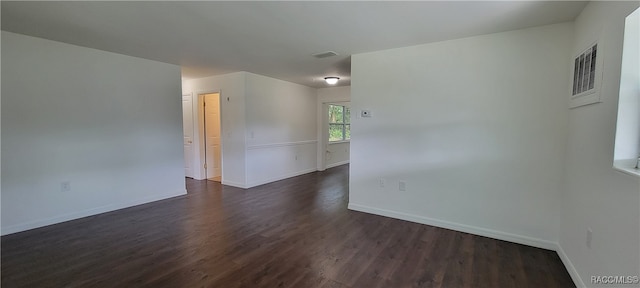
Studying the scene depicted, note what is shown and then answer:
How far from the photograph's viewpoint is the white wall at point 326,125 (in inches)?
259

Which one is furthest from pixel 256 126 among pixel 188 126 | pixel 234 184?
pixel 188 126

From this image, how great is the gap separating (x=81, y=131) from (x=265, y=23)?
2918mm

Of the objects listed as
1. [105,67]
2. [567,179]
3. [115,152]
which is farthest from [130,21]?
[567,179]

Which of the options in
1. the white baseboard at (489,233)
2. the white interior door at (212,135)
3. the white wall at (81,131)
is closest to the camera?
the white baseboard at (489,233)

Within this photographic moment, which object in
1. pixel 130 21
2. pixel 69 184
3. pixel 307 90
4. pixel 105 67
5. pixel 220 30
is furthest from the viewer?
pixel 307 90

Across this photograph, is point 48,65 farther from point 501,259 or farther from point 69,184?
point 501,259

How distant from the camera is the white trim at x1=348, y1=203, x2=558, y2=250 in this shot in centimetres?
268

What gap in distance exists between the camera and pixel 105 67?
142 inches

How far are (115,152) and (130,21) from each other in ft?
6.91

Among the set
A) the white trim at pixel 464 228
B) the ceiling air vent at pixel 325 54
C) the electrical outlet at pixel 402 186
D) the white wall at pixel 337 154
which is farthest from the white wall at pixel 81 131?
the white wall at pixel 337 154

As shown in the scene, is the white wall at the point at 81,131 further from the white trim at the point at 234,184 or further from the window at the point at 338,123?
the window at the point at 338,123

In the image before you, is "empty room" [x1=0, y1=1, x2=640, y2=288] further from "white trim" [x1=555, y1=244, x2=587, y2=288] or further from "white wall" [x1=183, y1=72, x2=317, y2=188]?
"white wall" [x1=183, y1=72, x2=317, y2=188]

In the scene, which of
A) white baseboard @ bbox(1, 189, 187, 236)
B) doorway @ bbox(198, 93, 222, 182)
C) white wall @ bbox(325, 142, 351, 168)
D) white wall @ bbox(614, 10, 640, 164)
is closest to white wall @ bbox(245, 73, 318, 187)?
white wall @ bbox(325, 142, 351, 168)

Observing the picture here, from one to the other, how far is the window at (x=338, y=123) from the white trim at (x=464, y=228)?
4.09 meters
